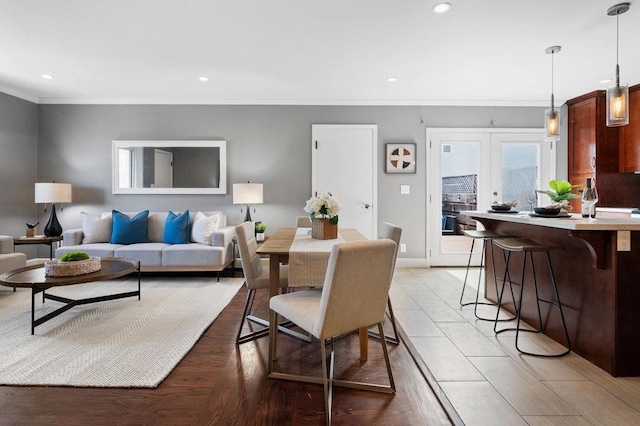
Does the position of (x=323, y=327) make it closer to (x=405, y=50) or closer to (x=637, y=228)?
(x=637, y=228)

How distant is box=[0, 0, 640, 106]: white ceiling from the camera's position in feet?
8.84

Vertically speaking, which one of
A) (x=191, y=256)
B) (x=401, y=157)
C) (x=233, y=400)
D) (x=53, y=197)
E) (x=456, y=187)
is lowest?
(x=233, y=400)

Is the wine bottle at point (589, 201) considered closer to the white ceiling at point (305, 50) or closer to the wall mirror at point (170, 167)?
the white ceiling at point (305, 50)

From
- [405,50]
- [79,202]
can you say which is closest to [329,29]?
[405,50]

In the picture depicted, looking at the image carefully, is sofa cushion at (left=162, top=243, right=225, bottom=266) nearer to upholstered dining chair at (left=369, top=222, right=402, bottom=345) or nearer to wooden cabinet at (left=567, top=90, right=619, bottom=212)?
upholstered dining chair at (left=369, top=222, right=402, bottom=345)

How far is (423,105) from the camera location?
512 cm

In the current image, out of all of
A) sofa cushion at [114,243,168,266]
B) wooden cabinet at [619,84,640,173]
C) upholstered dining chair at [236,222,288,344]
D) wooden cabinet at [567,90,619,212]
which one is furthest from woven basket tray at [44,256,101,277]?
wooden cabinet at [619,84,640,173]

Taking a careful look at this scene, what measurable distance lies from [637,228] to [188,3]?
3271mm

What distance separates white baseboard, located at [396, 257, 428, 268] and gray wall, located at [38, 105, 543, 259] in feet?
0.68

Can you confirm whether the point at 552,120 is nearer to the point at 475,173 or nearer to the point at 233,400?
the point at 475,173

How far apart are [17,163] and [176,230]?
7.81 feet

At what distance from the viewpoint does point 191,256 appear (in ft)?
14.0

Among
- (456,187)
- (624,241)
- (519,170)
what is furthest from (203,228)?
(519,170)

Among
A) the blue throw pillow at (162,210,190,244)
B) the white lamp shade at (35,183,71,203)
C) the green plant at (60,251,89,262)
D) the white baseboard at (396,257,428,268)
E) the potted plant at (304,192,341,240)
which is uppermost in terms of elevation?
the white lamp shade at (35,183,71,203)
